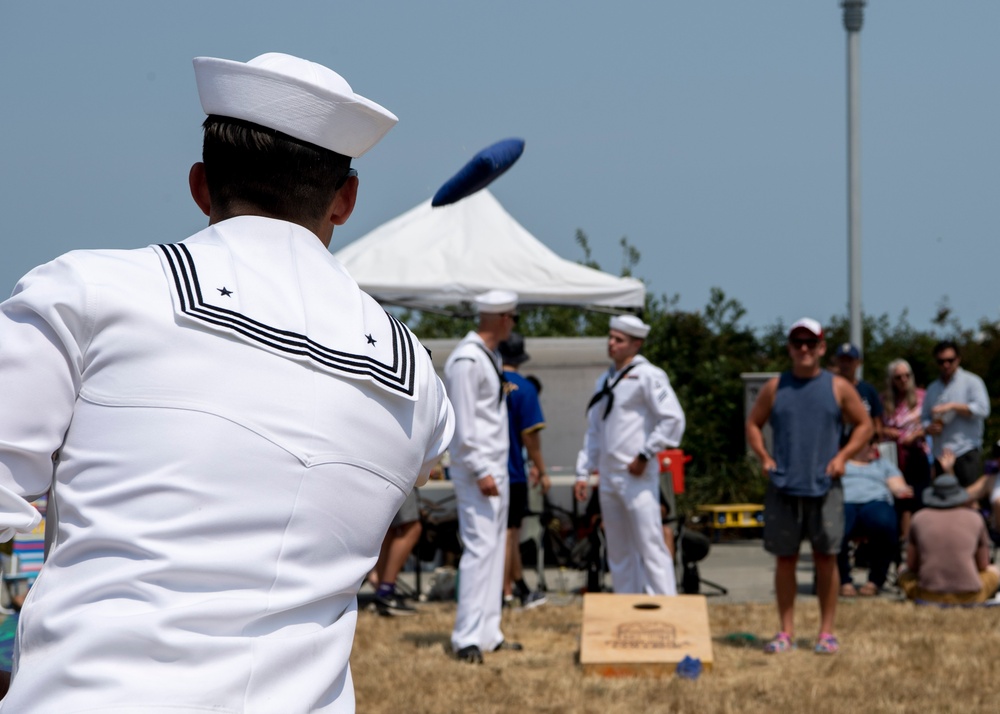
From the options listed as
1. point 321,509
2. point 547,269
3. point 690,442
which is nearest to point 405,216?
point 547,269

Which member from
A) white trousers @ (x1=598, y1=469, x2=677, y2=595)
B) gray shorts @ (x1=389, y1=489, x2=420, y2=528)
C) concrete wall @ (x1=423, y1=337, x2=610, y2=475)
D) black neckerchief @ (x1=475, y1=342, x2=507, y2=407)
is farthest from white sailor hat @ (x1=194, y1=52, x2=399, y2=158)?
concrete wall @ (x1=423, y1=337, x2=610, y2=475)

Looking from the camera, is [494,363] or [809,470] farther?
[494,363]

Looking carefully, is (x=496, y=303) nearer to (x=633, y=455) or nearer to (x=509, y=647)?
(x=633, y=455)

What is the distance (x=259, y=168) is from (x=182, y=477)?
48 cm

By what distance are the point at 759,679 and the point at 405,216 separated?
7.81 meters

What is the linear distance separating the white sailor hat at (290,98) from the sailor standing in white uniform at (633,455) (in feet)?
22.0

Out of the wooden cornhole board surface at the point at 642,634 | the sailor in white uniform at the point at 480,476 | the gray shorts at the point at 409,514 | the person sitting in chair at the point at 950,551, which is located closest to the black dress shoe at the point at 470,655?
the sailor in white uniform at the point at 480,476

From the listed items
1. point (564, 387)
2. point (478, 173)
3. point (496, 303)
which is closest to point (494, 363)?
point (496, 303)

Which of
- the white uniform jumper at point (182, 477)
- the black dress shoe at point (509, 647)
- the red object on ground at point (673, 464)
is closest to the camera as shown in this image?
the white uniform jumper at point (182, 477)

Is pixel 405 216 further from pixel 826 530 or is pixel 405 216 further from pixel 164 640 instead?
pixel 164 640

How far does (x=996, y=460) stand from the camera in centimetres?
1009

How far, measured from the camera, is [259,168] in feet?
6.08

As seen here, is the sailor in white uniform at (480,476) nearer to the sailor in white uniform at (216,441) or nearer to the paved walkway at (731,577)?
the paved walkway at (731,577)

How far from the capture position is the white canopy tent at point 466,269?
1201 centimetres
